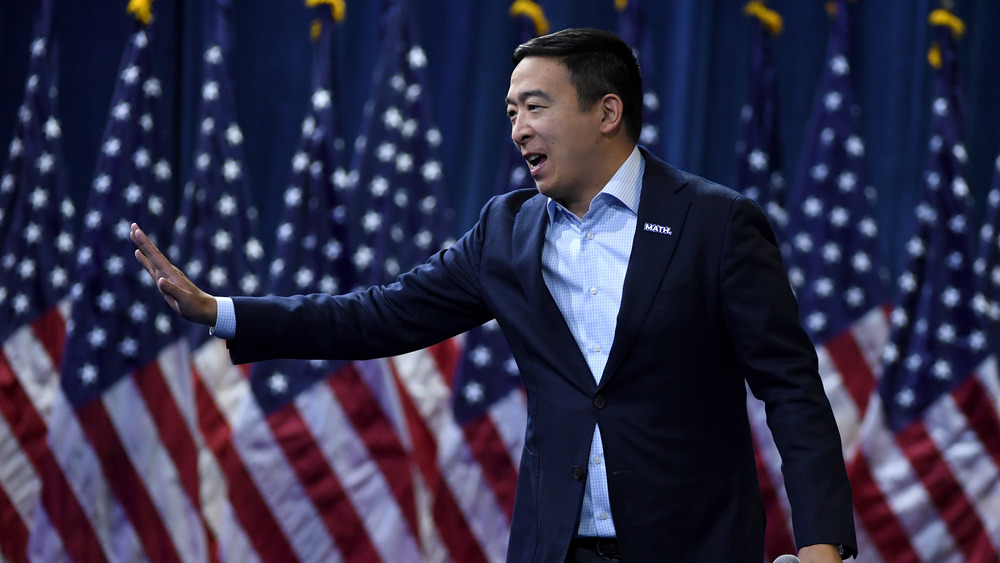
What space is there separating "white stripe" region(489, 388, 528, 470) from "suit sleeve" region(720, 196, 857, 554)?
2368 millimetres

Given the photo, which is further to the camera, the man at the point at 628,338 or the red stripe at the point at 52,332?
the red stripe at the point at 52,332

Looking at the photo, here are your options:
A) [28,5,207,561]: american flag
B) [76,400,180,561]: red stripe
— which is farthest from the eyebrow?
[76,400,180,561]: red stripe

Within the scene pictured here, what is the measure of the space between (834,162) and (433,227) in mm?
1582

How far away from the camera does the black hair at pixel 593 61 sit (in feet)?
6.59

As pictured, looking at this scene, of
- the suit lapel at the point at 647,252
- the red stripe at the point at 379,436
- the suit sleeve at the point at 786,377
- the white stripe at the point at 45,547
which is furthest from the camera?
the red stripe at the point at 379,436

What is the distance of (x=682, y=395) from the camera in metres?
1.85

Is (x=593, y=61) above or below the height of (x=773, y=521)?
above

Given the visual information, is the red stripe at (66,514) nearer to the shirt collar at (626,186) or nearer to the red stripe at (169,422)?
the red stripe at (169,422)

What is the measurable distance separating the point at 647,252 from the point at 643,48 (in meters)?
2.41

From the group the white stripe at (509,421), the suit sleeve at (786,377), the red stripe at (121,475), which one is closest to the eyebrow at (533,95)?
the suit sleeve at (786,377)

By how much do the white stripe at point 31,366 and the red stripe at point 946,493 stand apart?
11.0ft

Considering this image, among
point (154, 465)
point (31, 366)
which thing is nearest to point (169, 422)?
point (154, 465)

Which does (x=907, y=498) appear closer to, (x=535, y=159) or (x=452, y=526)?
(x=452, y=526)

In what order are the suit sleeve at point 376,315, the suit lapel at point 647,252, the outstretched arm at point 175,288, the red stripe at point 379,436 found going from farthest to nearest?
1. the red stripe at point 379,436
2. the suit sleeve at point 376,315
3. the outstretched arm at point 175,288
4. the suit lapel at point 647,252
